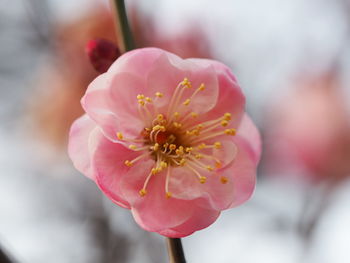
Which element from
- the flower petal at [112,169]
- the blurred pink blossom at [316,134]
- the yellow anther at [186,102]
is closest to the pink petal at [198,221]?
the flower petal at [112,169]

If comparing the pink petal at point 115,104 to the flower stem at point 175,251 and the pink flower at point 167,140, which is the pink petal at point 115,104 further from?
the flower stem at point 175,251

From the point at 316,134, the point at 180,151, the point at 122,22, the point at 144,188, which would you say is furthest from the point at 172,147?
the point at 316,134

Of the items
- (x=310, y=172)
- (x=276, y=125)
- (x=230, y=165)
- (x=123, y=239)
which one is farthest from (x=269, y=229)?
(x=230, y=165)

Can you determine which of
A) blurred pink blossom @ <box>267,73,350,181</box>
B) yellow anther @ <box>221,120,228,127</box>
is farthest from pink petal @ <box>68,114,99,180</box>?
blurred pink blossom @ <box>267,73,350,181</box>

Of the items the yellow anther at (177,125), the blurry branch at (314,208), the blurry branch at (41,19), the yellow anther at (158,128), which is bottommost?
the blurry branch at (314,208)

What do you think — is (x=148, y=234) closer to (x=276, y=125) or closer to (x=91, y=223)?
(x=91, y=223)

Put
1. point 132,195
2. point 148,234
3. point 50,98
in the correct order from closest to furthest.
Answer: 1. point 132,195
2. point 148,234
3. point 50,98

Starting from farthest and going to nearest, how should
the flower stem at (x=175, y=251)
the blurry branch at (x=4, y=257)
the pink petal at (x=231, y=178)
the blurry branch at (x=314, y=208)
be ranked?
the blurry branch at (x=314, y=208) < the pink petal at (x=231, y=178) < the blurry branch at (x=4, y=257) < the flower stem at (x=175, y=251)
